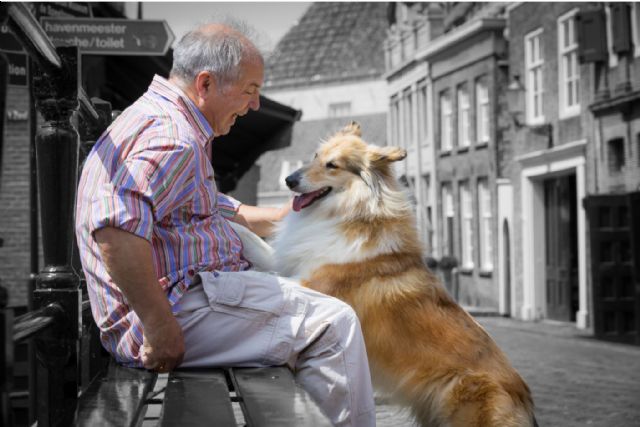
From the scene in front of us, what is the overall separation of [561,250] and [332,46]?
117ft

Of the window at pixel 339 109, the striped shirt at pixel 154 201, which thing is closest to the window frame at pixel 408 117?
the window at pixel 339 109

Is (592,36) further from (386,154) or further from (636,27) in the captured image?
(386,154)

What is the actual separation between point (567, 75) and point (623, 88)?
3.71 meters

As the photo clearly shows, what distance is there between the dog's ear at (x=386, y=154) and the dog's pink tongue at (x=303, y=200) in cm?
30

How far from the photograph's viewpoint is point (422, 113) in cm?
3541

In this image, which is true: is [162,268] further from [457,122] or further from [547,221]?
[457,122]

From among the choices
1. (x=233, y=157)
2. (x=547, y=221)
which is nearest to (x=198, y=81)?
(x=233, y=157)

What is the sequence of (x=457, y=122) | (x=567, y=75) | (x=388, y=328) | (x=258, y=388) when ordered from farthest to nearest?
(x=457, y=122), (x=567, y=75), (x=388, y=328), (x=258, y=388)

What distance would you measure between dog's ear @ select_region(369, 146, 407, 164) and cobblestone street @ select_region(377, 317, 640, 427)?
1.06m

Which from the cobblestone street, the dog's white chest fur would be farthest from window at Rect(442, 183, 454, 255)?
the dog's white chest fur

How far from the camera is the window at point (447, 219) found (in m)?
31.8

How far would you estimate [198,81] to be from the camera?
312 cm

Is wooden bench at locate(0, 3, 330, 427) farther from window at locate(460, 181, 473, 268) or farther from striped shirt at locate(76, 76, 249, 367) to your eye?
window at locate(460, 181, 473, 268)

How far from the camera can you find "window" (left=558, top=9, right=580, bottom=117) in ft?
74.0
